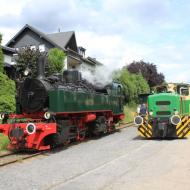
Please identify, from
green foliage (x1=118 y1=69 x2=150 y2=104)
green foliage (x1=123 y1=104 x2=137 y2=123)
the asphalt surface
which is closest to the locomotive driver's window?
the asphalt surface

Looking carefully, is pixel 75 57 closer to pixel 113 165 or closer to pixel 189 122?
pixel 189 122

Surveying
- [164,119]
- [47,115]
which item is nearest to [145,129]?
[164,119]

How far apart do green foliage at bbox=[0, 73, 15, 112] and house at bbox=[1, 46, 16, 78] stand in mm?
9572

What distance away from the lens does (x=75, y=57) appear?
157 ft

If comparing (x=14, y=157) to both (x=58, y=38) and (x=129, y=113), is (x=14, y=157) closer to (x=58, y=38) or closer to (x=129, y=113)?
(x=129, y=113)

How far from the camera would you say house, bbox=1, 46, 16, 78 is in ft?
109

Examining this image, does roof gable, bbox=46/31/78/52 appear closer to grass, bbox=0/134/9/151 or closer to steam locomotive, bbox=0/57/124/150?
steam locomotive, bbox=0/57/124/150

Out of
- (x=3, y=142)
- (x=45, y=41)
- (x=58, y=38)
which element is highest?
(x=58, y=38)

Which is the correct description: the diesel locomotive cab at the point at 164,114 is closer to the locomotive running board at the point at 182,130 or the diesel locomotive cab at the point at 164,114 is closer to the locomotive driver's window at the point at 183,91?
the locomotive running board at the point at 182,130

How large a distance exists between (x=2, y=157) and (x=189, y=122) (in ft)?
28.6

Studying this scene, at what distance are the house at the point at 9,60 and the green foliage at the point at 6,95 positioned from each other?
9.57m

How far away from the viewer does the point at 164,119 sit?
18469mm

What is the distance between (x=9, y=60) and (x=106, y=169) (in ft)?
90.1

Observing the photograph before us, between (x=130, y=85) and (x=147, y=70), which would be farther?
(x=147, y=70)
